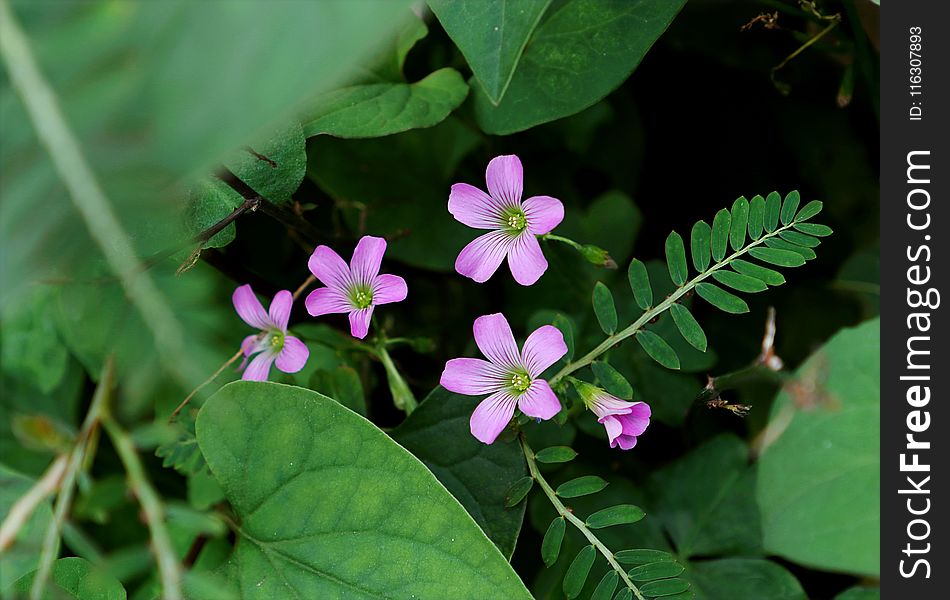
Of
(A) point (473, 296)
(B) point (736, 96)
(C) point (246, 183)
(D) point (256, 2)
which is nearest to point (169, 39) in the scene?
(D) point (256, 2)

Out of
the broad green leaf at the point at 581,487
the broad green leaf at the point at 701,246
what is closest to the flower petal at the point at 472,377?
the broad green leaf at the point at 581,487

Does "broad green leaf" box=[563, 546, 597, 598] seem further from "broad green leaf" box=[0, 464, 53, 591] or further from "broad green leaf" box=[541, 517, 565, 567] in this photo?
"broad green leaf" box=[0, 464, 53, 591]

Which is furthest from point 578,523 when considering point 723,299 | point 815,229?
point 815,229

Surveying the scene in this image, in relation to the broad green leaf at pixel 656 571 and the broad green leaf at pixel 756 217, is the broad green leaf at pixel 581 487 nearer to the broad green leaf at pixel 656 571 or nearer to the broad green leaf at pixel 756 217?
the broad green leaf at pixel 656 571

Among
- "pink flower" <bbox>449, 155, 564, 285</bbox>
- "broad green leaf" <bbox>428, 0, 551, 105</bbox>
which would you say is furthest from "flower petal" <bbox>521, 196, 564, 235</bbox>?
"broad green leaf" <bbox>428, 0, 551, 105</bbox>

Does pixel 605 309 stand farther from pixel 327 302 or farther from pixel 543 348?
pixel 327 302

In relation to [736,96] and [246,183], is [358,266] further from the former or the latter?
[736,96]
